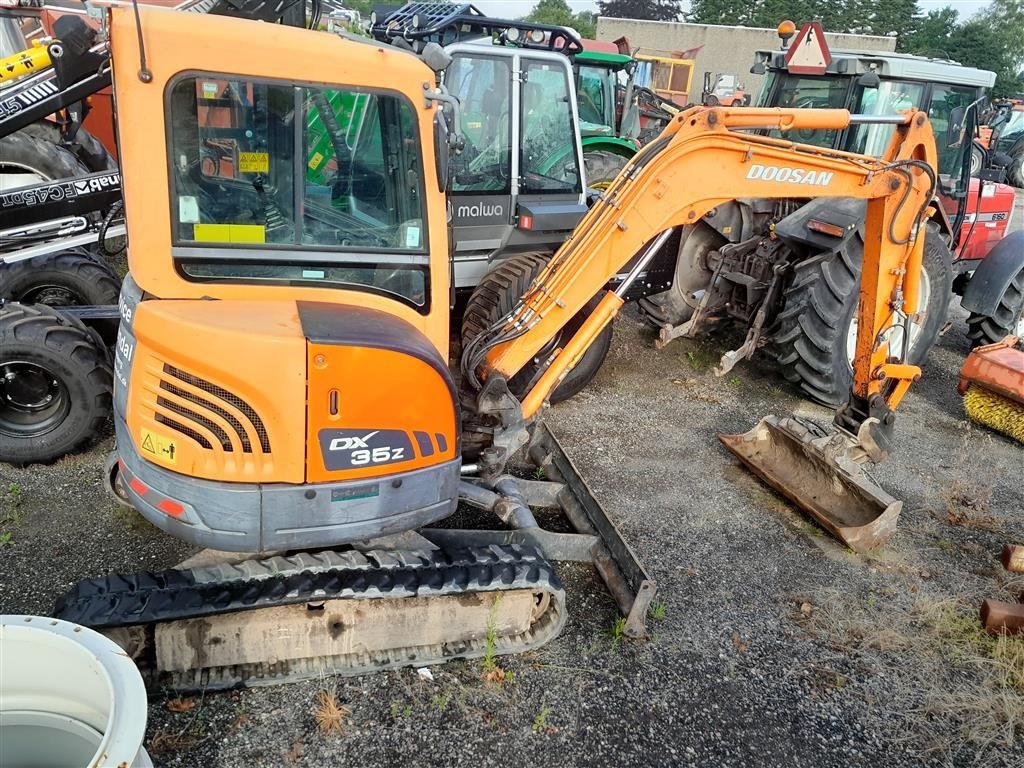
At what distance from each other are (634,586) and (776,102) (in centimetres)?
517

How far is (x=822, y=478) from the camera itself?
462 centimetres

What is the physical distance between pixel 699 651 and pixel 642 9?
47.8m

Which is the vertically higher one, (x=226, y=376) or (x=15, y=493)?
(x=226, y=376)

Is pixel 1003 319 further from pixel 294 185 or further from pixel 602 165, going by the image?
pixel 294 185

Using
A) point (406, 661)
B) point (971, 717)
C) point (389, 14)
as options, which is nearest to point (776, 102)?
point (389, 14)

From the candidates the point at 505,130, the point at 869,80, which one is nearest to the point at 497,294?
the point at 505,130

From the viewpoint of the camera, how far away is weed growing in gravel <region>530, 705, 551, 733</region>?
2.92m

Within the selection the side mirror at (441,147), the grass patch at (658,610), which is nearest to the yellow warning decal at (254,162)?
the side mirror at (441,147)

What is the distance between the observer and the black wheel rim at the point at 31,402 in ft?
14.0

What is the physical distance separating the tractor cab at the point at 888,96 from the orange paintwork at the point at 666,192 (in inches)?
96.6

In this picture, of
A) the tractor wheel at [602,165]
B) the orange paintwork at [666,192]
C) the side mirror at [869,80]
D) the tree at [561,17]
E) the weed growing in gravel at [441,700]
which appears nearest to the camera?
the weed growing in gravel at [441,700]

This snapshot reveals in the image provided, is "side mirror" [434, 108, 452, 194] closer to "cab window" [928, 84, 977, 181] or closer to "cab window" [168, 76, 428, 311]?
"cab window" [168, 76, 428, 311]

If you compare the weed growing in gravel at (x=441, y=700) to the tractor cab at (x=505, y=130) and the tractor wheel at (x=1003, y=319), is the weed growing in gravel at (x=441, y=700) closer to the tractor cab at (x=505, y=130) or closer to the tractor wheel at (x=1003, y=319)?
the tractor cab at (x=505, y=130)

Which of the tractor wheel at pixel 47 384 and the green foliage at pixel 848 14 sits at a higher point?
the green foliage at pixel 848 14
